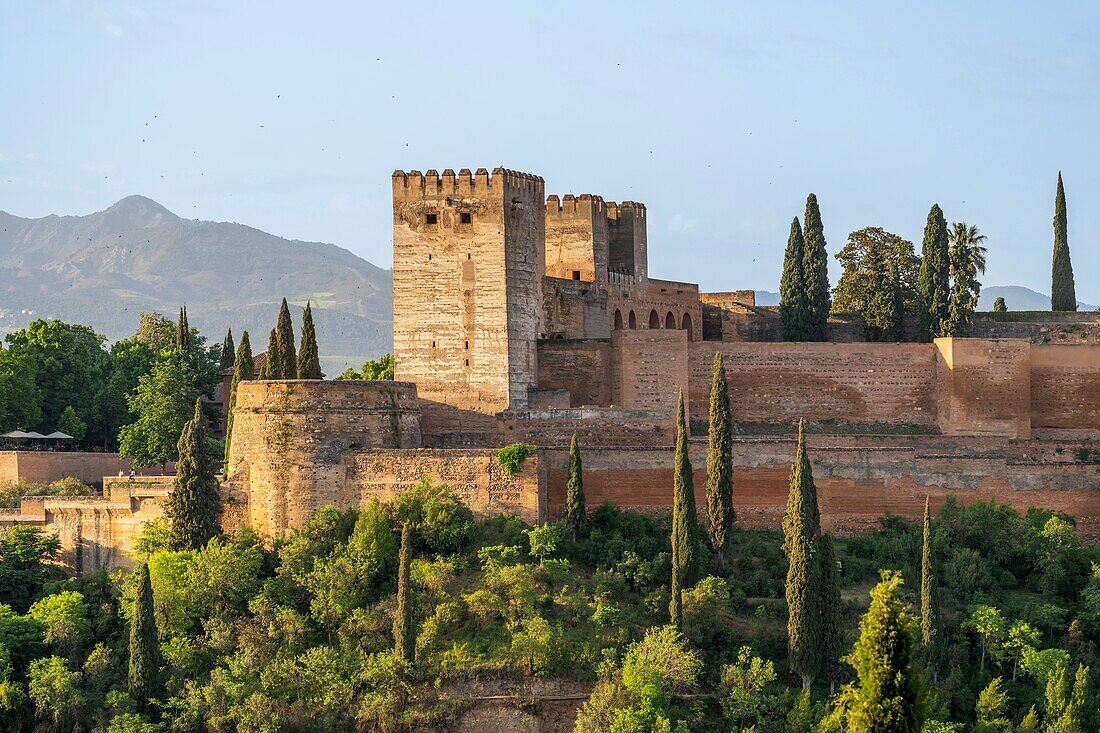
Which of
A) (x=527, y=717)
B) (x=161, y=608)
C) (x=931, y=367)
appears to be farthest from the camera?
(x=931, y=367)

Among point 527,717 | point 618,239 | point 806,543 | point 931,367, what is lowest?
point 527,717

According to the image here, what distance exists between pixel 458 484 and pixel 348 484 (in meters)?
2.41

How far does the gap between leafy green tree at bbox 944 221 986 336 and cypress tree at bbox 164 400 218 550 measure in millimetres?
20381

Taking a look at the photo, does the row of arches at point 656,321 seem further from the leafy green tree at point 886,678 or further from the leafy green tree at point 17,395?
the leafy green tree at point 886,678

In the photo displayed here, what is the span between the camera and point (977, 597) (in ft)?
131

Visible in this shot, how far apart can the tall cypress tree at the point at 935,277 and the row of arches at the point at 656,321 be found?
657 cm

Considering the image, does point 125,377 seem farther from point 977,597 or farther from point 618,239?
point 977,597

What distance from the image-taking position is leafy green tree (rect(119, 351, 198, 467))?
164 ft

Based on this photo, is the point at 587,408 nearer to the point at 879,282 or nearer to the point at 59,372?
the point at 879,282

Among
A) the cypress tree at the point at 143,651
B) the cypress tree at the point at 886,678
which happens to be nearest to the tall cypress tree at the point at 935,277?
the cypress tree at the point at 143,651

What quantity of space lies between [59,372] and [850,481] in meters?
25.6

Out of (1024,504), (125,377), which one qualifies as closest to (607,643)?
(1024,504)

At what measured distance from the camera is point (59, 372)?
56.5 meters

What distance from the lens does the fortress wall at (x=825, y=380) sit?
47.3 metres
